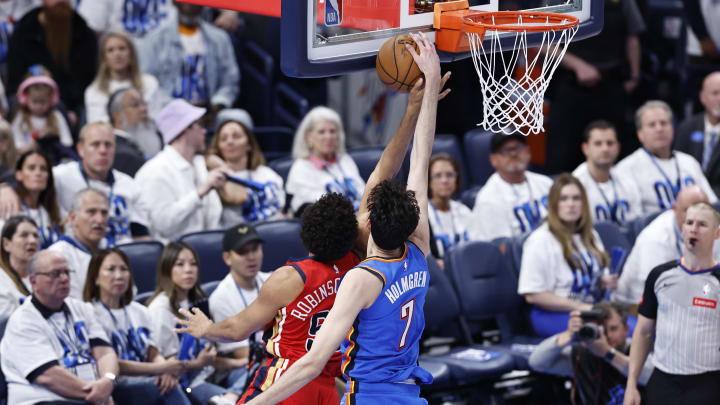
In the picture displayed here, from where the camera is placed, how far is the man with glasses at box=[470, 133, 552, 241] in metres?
8.30

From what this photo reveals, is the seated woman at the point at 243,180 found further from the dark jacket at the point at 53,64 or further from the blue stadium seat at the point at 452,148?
the blue stadium seat at the point at 452,148

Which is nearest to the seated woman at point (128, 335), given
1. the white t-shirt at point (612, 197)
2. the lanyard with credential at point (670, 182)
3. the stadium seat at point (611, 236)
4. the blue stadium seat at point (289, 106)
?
the stadium seat at point (611, 236)

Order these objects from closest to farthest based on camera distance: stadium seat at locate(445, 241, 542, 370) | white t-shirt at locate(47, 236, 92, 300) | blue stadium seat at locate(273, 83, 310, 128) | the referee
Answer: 1. the referee
2. white t-shirt at locate(47, 236, 92, 300)
3. stadium seat at locate(445, 241, 542, 370)
4. blue stadium seat at locate(273, 83, 310, 128)

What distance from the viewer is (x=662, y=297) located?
18.2ft

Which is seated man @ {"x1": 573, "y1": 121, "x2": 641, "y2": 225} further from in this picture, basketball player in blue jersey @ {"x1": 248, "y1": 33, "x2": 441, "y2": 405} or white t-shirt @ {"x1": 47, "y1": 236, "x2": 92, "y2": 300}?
basketball player in blue jersey @ {"x1": 248, "y1": 33, "x2": 441, "y2": 405}

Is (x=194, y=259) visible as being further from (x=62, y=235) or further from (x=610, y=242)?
(x=610, y=242)

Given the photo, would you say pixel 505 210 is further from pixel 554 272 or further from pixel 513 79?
pixel 513 79

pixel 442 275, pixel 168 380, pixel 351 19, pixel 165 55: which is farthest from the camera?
pixel 165 55

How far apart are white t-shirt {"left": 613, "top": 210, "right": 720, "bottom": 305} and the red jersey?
328 cm

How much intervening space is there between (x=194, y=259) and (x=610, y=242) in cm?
335

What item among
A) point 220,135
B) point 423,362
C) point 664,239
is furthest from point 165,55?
point 664,239

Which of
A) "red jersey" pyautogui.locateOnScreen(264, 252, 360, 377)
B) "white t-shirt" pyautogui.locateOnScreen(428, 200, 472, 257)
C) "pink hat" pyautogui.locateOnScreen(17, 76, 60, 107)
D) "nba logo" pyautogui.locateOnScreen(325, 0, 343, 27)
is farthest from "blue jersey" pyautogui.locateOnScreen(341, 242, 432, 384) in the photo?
"pink hat" pyautogui.locateOnScreen(17, 76, 60, 107)

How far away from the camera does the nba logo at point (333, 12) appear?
4496 millimetres

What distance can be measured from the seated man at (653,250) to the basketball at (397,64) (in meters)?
3.21
